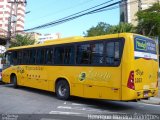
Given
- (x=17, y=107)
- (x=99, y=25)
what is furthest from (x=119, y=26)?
(x=17, y=107)

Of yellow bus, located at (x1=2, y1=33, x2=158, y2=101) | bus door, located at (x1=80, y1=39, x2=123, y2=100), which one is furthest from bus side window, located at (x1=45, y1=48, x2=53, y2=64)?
bus door, located at (x1=80, y1=39, x2=123, y2=100)

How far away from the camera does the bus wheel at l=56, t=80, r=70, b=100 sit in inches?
577

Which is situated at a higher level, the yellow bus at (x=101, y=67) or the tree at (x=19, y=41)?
the tree at (x=19, y=41)

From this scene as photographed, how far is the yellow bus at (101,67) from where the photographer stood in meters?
11.9

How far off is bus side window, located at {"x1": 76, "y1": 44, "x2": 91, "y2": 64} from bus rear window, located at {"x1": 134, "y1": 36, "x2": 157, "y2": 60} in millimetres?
2145

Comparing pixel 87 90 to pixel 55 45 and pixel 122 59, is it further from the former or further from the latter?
pixel 55 45

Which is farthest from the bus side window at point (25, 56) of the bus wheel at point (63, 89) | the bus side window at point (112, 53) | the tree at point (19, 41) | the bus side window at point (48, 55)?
A: the tree at point (19, 41)

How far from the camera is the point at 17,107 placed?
12.2m

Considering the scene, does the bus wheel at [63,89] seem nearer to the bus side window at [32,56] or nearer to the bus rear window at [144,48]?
the bus side window at [32,56]

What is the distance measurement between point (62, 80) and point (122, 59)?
413 cm

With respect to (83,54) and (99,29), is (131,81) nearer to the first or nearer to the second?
(83,54)

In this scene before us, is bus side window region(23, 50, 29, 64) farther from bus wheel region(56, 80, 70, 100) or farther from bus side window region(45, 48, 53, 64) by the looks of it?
bus wheel region(56, 80, 70, 100)

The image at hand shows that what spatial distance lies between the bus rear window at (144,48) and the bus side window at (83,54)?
215cm

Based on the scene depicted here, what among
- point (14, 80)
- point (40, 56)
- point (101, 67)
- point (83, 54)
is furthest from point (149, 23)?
point (101, 67)
